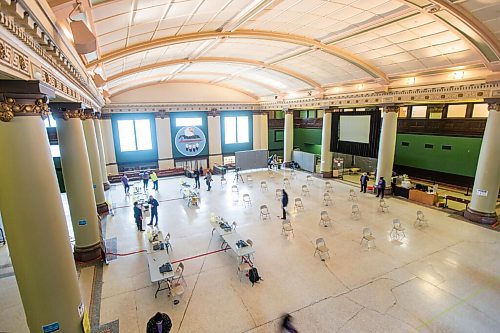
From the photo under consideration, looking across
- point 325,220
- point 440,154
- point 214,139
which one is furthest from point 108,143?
point 440,154

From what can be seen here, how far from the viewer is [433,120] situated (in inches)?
731

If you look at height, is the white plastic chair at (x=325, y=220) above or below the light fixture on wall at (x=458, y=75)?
below

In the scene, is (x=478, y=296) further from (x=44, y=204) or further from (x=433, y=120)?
(x=433, y=120)

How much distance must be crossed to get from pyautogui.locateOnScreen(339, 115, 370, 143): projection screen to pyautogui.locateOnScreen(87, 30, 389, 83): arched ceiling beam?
11.9ft

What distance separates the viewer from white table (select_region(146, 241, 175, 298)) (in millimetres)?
6939

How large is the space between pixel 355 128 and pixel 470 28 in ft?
33.9

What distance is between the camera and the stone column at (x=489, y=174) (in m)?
11.1

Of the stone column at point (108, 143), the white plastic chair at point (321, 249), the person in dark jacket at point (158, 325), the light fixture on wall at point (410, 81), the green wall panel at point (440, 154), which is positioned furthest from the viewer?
the stone column at point (108, 143)

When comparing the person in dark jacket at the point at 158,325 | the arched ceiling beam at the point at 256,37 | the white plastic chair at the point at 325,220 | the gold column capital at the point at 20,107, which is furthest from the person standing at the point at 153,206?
the gold column capital at the point at 20,107

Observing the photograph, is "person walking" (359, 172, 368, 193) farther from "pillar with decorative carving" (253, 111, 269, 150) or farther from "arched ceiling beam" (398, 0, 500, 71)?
"pillar with decorative carving" (253, 111, 269, 150)

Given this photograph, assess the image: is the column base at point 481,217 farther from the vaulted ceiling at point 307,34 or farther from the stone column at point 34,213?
the stone column at point 34,213

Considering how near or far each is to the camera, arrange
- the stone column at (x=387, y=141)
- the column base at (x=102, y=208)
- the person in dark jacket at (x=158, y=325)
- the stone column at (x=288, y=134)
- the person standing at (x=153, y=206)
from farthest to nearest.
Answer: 1. the stone column at (x=288, y=134)
2. the stone column at (x=387, y=141)
3. the column base at (x=102, y=208)
4. the person standing at (x=153, y=206)
5. the person in dark jacket at (x=158, y=325)

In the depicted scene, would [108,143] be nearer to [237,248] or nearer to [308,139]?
[237,248]

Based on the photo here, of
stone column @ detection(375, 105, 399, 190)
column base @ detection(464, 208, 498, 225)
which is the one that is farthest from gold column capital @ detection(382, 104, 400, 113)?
column base @ detection(464, 208, 498, 225)
